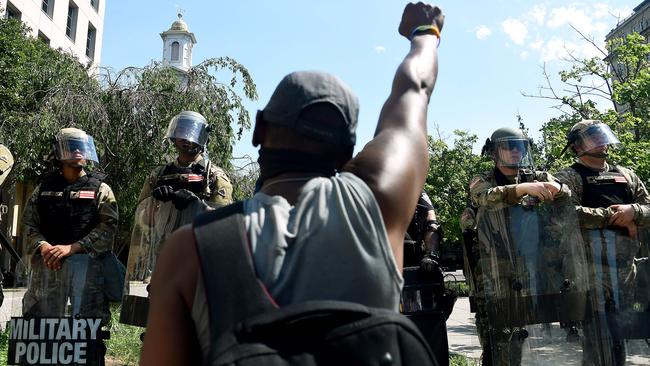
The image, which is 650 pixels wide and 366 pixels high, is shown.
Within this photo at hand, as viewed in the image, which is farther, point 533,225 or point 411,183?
point 533,225

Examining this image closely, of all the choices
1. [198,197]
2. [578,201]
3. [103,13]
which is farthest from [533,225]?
[103,13]

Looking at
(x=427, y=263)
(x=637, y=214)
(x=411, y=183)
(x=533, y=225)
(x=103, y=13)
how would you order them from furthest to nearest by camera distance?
(x=103, y=13) → (x=427, y=263) → (x=637, y=214) → (x=533, y=225) → (x=411, y=183)

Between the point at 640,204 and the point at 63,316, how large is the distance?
4.58 metres

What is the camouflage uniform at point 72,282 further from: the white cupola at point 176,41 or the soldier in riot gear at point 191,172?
the white cupola at point 176,41

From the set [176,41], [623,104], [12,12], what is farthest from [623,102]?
[176,41]

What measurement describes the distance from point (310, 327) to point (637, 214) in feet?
13.7

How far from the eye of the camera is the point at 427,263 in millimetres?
4777

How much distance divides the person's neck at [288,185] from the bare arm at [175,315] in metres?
0.23

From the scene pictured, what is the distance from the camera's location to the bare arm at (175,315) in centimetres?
103

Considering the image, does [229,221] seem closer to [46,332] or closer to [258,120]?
[258,120]

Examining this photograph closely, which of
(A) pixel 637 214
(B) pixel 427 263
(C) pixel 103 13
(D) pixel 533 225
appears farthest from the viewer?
(C) pixel 103 13

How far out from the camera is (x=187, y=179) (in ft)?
14.8

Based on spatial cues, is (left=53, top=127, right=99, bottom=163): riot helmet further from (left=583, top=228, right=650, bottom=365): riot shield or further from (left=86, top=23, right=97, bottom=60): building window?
(left=86, top=23, right=97, bottom=60): building window

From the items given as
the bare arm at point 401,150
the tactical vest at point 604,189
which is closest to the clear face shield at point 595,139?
the tactical vest at point 604,189
